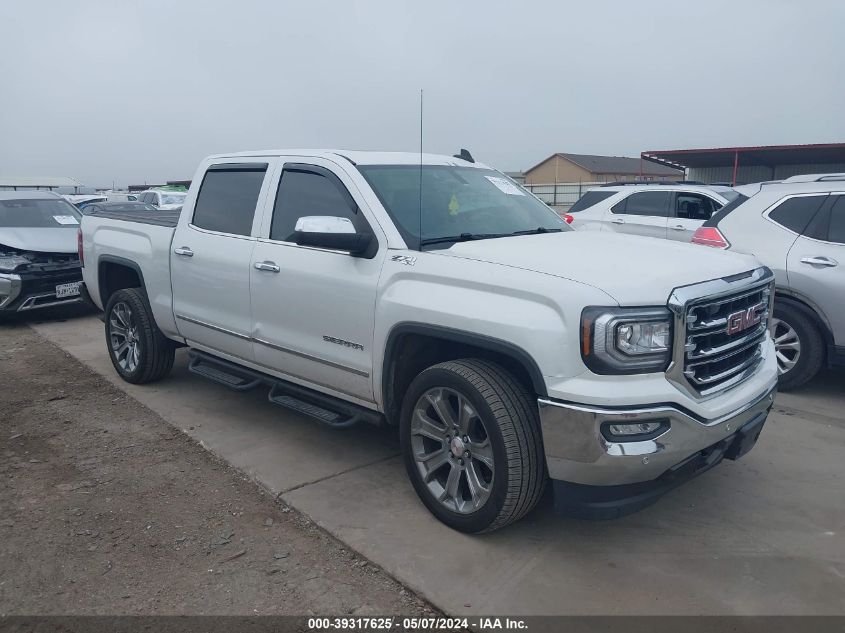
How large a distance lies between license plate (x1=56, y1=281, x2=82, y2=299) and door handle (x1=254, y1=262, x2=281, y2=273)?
541cm

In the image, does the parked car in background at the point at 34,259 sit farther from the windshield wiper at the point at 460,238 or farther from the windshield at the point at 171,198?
the windshield at the point at 171,198

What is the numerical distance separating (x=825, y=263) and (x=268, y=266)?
4.30m

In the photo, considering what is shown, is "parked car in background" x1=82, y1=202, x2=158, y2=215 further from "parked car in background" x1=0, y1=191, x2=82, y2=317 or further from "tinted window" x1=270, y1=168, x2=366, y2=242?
"tinted window" x1=270, y1=168, x2=366, y2=242

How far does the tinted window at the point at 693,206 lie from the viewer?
962 cm

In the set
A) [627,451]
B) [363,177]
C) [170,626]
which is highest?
Result: [363,177]

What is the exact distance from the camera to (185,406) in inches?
223

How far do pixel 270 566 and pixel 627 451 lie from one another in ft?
5.69

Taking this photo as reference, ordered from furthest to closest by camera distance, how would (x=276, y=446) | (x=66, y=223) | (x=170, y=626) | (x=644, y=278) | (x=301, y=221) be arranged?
(x=66, y=223), (x=276, y=446), (x=301, y=221), (x=644, y=278), (x=170, y=626)

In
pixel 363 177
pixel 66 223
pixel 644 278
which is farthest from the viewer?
pixel 66 223

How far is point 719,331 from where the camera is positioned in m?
3.32

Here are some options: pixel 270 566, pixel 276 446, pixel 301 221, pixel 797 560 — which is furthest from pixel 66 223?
pixel 797 560

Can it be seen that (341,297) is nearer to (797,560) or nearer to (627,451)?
(627,451)

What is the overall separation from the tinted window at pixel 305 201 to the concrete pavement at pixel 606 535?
149 cm

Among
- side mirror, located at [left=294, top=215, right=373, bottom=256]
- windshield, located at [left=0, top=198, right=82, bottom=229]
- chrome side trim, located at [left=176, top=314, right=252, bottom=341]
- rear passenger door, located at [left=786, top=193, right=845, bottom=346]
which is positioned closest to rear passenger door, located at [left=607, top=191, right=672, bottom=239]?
rear passenger door, located at [left=786, top=193, right=845, bottom=346]
